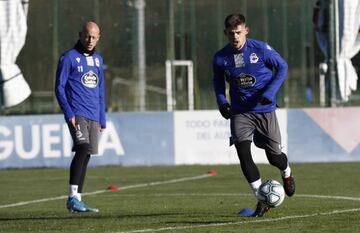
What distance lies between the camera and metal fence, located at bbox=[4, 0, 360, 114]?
25.0 m

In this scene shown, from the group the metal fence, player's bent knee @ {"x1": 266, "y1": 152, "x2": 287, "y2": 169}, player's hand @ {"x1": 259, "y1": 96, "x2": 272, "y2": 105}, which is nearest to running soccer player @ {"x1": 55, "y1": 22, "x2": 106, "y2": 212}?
player's bent knee @ {"x1": 266, "y1": 152, "x2": 287, "y2": 169}

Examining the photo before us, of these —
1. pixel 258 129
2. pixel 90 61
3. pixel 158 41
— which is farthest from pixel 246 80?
pixel 158 41

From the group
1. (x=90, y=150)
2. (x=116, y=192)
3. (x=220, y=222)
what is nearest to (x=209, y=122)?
(x=116, y=192)

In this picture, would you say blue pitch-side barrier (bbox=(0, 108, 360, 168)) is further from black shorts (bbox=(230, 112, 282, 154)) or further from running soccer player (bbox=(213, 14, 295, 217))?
running soccer player (bbox=(213, 14, 295, 217))

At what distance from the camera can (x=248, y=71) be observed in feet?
37.5

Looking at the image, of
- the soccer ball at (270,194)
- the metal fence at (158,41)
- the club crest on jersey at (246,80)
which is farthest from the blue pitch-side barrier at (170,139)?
the soccer ball at (270,194)

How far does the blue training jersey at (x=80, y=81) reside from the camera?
41.5 ft

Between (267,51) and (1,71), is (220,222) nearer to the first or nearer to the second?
(267,51)

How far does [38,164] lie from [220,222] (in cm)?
1175

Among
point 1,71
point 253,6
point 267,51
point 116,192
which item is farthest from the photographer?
A: point 253,6

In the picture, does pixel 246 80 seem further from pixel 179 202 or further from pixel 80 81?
pixel 179 202

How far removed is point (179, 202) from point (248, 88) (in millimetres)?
2722

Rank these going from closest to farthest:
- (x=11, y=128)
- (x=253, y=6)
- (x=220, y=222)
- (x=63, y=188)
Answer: (x=220, y=222) → (x=63, y=188) → (x=11, y=128) → (x=253, y=6)

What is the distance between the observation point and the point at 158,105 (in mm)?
24812
